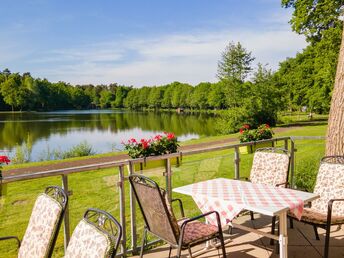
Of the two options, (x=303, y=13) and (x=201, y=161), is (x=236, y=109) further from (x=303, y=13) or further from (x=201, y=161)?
(x=201, y=161)

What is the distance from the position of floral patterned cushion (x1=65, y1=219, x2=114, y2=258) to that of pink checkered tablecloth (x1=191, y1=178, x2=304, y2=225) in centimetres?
159

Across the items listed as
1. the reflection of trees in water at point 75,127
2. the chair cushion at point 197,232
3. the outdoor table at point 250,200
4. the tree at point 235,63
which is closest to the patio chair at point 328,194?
the outdoor table at point 250,200

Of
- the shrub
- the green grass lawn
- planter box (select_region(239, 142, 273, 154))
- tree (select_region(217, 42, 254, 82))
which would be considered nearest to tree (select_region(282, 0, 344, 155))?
the green grass lawn

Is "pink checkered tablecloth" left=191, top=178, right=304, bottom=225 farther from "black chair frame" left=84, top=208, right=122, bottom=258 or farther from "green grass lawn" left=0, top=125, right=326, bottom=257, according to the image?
"black chair frame" left=84, top=208, right=122, bottom=258

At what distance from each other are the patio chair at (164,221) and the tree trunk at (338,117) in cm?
285

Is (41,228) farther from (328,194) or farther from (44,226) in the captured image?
(328,194)

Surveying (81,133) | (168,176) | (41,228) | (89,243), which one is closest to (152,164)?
(168,176)

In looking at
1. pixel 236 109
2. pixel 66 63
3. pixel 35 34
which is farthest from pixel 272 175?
pixel 66 63

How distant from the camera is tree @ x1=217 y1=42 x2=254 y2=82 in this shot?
33.5 m

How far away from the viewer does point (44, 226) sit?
2.11 m

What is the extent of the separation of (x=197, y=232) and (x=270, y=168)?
179 centimetres

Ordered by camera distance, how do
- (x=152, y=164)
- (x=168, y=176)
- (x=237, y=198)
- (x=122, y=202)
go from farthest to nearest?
(x=168, y=176) → (x=152, y=164) → (x=122, y=202) → (x=237, y=198)

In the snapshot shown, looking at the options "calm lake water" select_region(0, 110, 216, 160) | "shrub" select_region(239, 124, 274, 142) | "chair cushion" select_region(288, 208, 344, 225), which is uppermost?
"shrub" select_region(239, 124, 274, 142)

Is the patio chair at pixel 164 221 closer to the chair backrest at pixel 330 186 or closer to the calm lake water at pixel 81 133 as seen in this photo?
the chair backrest at pixel 330 186
